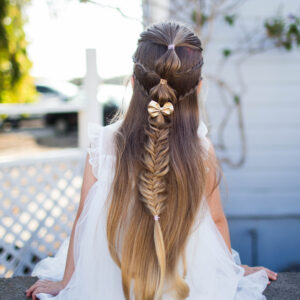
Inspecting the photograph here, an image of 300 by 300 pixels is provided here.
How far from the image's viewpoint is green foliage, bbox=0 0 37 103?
300 inches

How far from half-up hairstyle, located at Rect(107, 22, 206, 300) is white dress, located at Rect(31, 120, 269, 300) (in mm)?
63

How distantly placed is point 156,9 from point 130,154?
234 centimetres

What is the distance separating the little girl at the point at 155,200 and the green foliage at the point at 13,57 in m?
6.88

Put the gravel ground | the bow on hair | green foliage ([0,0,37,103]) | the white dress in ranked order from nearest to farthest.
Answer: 1. the bow on hair
2. the white dress
3. the gravel ground
4. green foliage ([0,0,37,103])

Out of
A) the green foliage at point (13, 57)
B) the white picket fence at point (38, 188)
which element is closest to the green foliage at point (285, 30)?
the white picket fence at point (38, 188)

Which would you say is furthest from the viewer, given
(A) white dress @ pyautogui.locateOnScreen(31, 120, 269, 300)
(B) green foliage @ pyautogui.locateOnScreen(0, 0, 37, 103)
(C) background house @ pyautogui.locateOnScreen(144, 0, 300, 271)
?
(B) green foliage @ pyautogui.locateOnScreen(0, 0, 37, 103)

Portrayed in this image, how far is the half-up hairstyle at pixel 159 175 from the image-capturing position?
1279mm

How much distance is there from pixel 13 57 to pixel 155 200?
756 centimetres

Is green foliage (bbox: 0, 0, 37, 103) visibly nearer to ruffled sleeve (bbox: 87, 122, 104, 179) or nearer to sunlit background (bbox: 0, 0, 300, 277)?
sunlit background (bbox: 0, 0, 300, 277)

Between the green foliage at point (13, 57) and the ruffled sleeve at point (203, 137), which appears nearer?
the ruffled sleeve at point (203, 137)

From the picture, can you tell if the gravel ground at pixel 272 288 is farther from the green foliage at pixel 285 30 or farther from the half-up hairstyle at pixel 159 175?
the green foliage at pixel 285 30

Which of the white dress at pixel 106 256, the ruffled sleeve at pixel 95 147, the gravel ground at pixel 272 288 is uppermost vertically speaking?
the ruffled sleeve at pixel 95 147

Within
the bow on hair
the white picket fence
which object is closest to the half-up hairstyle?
the bow on hair

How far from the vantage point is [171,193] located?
1.32 metres
